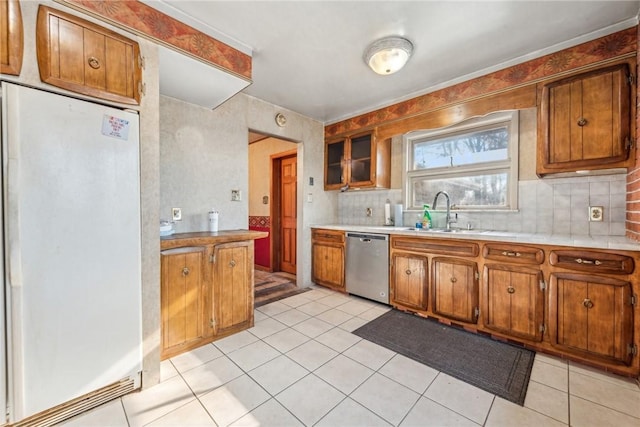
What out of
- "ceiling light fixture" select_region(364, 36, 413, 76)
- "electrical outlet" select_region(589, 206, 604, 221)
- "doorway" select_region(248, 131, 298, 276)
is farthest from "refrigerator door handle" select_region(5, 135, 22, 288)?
"electrical outlet" select_region(589, 206, 604, 221)

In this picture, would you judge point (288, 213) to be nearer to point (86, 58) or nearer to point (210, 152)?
point (210, 152)

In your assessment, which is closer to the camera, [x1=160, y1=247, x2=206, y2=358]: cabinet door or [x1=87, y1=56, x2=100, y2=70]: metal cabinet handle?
[x1=87, y1=56, x2=100, y2=70]: metal cabinet handle

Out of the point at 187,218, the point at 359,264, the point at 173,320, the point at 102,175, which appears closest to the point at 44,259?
the point at 102,175

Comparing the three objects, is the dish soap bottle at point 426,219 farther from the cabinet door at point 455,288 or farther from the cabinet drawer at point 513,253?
the cabinet drawer at point 513,253

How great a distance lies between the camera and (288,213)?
4707 mm

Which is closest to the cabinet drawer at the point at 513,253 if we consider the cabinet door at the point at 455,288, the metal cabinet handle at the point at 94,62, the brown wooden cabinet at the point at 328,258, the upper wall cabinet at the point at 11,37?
the cabinet door at the point at 455,288

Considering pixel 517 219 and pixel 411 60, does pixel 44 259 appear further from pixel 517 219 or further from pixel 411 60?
pixel 517 219

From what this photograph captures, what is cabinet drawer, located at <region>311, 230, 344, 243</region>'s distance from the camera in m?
3.52

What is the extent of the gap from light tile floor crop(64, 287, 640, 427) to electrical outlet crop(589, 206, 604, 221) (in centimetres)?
122

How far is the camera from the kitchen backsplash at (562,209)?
217cm

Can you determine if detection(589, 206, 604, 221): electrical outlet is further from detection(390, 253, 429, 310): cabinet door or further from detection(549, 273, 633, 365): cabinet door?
detection(390, 253, 429, 310): cabinet door

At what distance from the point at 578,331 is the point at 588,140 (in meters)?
1.45

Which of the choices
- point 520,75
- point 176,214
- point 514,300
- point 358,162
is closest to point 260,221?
point 358,162

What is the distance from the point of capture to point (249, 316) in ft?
8.27
